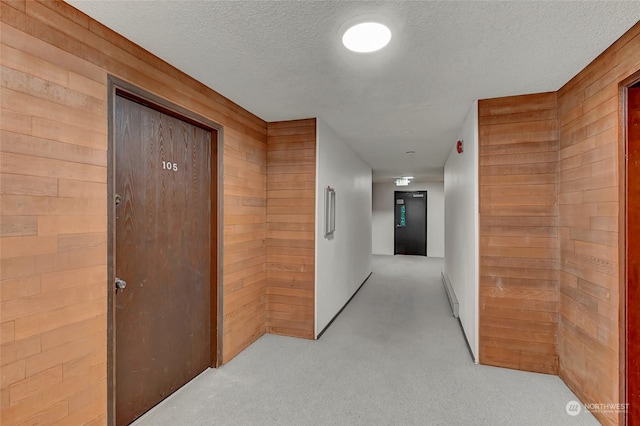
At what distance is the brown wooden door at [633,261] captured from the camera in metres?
1.72

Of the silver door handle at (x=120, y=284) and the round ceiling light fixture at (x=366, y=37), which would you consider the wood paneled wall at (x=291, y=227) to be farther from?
the silver door handle at (x=120, y=284)

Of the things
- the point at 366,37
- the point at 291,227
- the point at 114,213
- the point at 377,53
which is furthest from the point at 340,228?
the point at 114,213

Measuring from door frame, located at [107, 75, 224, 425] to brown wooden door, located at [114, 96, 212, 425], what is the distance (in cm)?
5

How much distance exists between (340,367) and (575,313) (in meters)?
1.89

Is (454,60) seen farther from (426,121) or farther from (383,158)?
(383,158)

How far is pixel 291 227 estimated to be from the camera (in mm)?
3273

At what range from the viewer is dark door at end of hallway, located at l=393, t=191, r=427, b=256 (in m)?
9.07

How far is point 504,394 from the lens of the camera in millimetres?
2199

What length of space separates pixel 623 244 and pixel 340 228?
9.25 feet

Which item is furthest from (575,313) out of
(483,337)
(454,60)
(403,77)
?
(403,77)

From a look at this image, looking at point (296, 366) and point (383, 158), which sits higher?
point (383, 158)

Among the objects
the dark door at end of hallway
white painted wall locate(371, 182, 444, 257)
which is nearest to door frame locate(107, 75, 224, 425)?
white painted wall locate(371, 182, 444, 257)

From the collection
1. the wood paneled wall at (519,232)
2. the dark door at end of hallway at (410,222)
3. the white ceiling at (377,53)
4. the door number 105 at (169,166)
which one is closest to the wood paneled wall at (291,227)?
the white ceiling at (377,53)

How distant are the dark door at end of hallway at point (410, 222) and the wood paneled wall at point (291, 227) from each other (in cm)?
656
